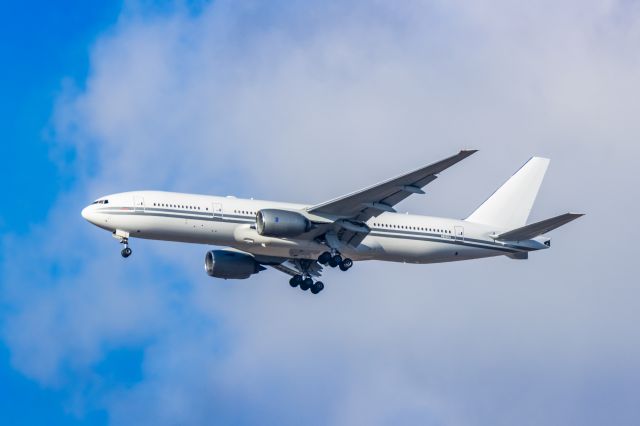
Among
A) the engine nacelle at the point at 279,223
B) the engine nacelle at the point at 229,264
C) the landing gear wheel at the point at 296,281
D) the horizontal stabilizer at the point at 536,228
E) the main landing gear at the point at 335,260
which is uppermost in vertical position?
the engine nacelle at the point at 229,264

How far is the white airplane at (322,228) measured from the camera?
6375 centimetres

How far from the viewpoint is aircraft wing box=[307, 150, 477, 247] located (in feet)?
202

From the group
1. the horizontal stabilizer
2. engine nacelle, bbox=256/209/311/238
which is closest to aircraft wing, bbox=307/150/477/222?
engine nacelle, bbox=256/209/311/238

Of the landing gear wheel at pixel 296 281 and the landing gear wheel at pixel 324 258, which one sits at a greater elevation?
the landing gear wheel at pixel 296 281

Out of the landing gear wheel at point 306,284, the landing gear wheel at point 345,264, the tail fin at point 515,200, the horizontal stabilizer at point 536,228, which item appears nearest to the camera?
the horizontal stabilizer at point 536,228

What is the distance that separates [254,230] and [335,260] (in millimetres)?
4711

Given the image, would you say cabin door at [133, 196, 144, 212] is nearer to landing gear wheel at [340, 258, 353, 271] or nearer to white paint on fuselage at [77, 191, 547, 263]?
white paint on fuselage at [77, 191, 547, 263]

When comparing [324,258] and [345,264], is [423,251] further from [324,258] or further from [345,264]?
[324,258]

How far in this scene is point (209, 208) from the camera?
64.1m

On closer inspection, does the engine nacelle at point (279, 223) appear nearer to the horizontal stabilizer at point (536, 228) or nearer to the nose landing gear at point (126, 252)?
the nose landing gear at point (126, 252)

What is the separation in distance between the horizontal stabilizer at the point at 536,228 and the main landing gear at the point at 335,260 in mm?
8267

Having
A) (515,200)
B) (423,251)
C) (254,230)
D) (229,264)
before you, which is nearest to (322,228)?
(254,230)

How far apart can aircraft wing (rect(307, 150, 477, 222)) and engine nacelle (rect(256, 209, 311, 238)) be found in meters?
1.44

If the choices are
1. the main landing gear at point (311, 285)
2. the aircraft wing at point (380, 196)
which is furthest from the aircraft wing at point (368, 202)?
the main landing gear at point (311, 285)
